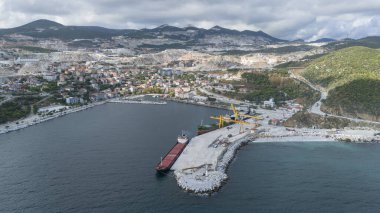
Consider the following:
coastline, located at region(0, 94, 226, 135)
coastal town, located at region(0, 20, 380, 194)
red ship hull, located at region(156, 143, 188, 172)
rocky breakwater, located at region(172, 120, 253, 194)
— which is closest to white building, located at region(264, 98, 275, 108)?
coastal town, located at region(0, 20, 380, 194)

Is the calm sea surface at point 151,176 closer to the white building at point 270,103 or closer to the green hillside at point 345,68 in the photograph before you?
the white building at point 270,103

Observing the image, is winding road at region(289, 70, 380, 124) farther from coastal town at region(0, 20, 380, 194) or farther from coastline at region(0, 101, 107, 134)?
coastline at region(0, 101, 107, 134)

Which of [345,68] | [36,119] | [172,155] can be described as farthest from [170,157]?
[345,68]

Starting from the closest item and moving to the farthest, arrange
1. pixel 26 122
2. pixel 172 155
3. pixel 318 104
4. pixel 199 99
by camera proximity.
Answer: pixel 172 155 < pixel 26 122 < pixel 318 104 < pixel 199 99

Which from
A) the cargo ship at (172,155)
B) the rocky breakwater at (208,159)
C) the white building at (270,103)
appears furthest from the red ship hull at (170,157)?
the white building at (270,103)

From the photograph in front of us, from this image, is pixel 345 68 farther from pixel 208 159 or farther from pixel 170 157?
pixel 170 157

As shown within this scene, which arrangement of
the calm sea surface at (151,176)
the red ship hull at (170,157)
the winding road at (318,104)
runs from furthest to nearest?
→ the winding road at (318,104), the red ship hull at (170,157), the calm sea surface at (151,176)
